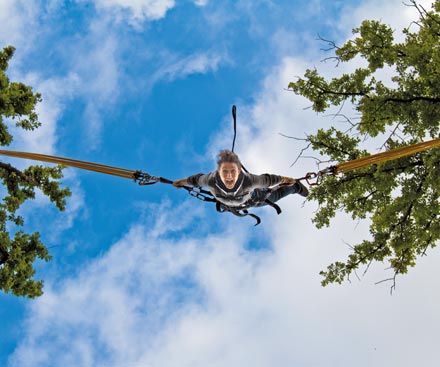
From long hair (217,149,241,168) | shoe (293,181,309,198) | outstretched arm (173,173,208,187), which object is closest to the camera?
long hair (217,149,241,168)

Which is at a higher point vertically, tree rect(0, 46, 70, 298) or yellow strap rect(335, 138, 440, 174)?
tree rect(0, 46, 70, 298)

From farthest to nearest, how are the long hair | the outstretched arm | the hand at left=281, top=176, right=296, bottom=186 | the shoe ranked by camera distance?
the shoe → the hand at left=281, top=176, right=296, bottom=186 → the outstretched arm → the long hair

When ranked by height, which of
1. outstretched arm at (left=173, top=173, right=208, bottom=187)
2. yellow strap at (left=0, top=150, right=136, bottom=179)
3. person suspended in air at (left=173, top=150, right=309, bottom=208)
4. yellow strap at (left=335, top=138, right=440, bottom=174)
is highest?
yellow strap at (left=0, top=150, right=136, bottom=179)

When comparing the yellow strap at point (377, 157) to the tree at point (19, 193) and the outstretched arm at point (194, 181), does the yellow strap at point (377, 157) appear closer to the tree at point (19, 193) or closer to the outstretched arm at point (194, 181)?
the outstretched arm at point (194, 181)

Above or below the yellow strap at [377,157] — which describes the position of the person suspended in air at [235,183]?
above

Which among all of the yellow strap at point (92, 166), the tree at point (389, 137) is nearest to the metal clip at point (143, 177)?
the yellow strap at point (92, 166)

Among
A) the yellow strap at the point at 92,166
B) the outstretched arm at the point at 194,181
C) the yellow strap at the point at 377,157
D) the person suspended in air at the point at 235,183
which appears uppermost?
the yellow strap at the point at 92,166

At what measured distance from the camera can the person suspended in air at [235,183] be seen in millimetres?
6066

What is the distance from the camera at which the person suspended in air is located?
607 centimetres

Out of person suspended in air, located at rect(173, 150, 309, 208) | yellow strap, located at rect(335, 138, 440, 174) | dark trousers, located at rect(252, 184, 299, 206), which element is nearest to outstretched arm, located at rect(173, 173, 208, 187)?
person suspended in air, located at rect(173, 150, 309, 208)

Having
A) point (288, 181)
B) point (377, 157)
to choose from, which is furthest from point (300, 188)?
point (377, 157)

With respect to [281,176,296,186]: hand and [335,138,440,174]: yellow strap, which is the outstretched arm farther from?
[335,138,440,174]: yellow strap

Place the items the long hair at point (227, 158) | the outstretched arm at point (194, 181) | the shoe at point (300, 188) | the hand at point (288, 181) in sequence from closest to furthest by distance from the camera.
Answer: the long hair at point (227, 158) < the outstretched arm at point (194, 181) < the hand at point (288, 181) < the shoe at point (300, 188)

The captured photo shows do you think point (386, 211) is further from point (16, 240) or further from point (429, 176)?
point (16, 240)
